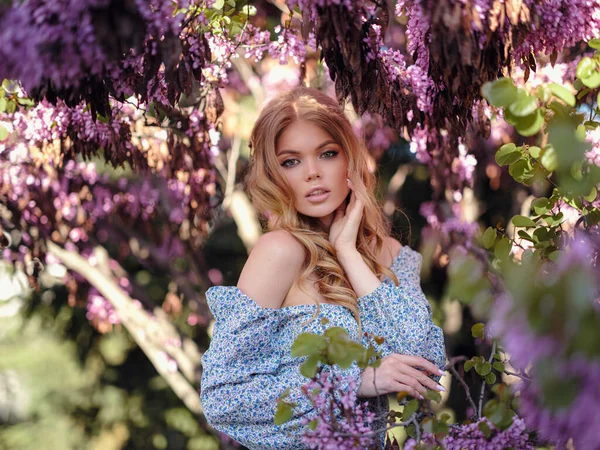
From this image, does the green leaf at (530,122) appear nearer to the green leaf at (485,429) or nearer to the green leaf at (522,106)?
the green leaf at (522,106)

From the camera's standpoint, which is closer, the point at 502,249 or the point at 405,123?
the point at 502,249

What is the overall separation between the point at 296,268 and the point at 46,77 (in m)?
0.95

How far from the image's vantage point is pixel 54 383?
5.41m

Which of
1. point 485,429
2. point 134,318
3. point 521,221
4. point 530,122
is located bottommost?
point 134,318

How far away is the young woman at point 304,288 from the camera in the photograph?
5.99 ft

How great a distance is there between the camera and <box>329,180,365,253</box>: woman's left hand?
2076 mm

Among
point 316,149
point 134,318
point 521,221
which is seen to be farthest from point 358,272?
point 134,318

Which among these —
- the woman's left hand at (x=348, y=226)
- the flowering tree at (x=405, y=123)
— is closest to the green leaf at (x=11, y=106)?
the flowering tree at (x=405, y=123)

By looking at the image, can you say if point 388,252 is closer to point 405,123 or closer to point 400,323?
point 400,323

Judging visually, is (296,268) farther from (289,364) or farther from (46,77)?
(46,77)

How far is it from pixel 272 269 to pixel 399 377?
0.47m

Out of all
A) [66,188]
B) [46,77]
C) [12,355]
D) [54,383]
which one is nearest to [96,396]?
[54,383]

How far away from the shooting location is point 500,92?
3.72ft

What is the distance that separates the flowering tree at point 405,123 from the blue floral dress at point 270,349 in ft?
0.64
